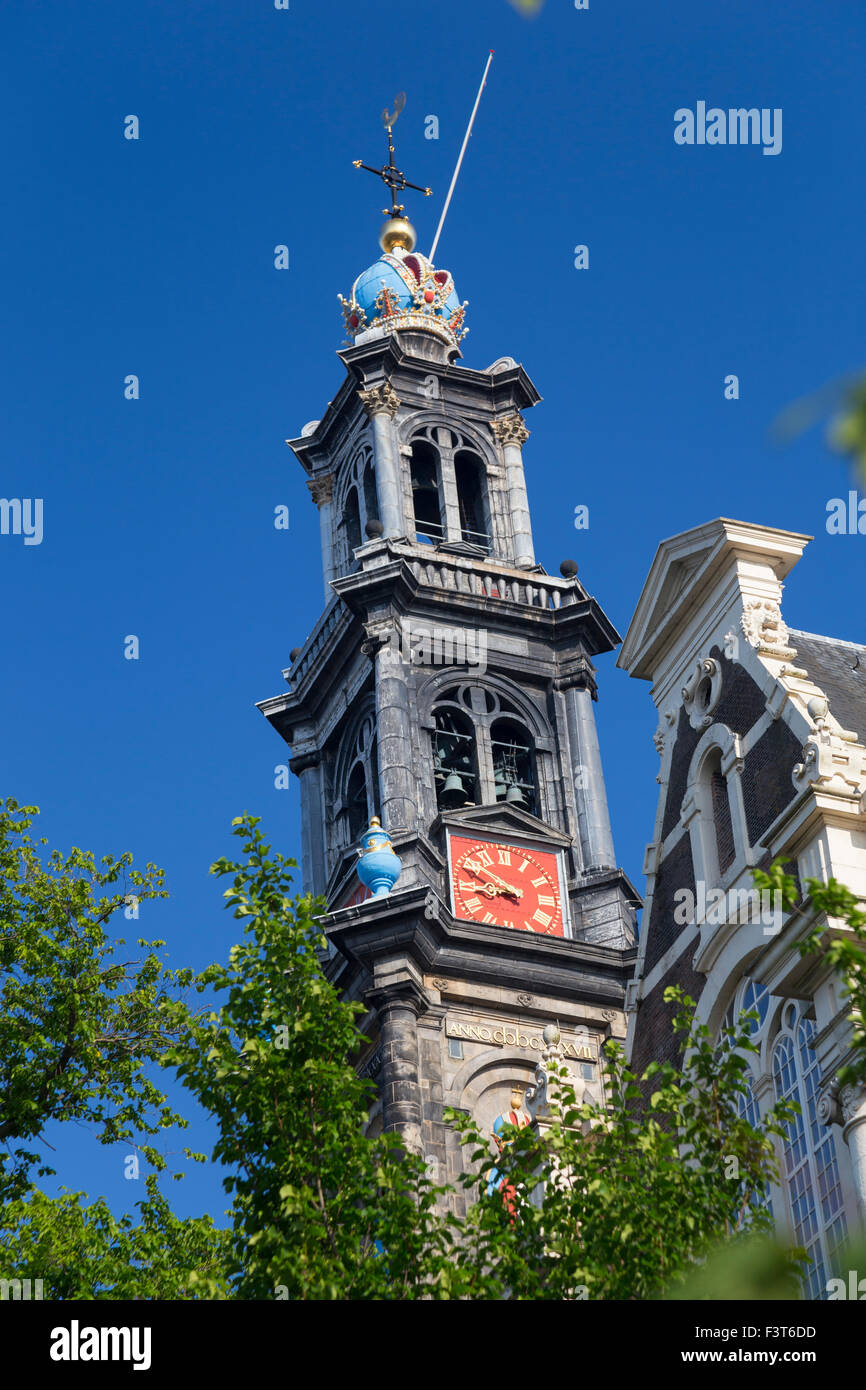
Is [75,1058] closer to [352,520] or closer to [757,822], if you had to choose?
[757,822]

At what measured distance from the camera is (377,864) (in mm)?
47656

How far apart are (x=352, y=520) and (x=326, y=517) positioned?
1188 millimetres

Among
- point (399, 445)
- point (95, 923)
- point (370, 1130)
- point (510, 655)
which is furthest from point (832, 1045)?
point (399, 445)

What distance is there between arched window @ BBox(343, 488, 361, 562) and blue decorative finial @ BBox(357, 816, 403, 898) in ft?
43.9

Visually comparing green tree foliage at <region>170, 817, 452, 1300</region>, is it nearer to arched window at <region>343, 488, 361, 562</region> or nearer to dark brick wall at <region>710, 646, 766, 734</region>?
dark brick wall at <region>710, 646, 766, 734</region>

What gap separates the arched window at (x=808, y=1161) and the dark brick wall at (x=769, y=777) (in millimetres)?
2237

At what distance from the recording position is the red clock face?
51031 mm

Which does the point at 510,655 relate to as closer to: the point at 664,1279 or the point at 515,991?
the point at 515,991

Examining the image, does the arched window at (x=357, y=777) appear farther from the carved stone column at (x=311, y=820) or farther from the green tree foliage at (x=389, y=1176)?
the green tree foliage at (x=389, y=1176)

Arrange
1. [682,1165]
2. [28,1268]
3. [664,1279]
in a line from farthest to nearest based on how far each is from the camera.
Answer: [28,1268]
[682,1165]
[664,1279]

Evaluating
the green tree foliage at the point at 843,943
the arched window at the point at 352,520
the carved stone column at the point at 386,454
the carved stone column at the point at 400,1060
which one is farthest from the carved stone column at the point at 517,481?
the green tree foliage at the point at 843,943

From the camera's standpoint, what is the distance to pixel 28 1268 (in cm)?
2859

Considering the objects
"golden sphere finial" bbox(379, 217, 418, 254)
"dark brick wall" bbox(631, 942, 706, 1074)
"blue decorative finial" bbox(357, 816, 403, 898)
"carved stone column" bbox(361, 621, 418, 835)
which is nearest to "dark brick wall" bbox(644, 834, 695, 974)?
"dark brick wall" bbox(631, 942, 706, 1074)

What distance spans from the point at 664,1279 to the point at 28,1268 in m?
11.8
